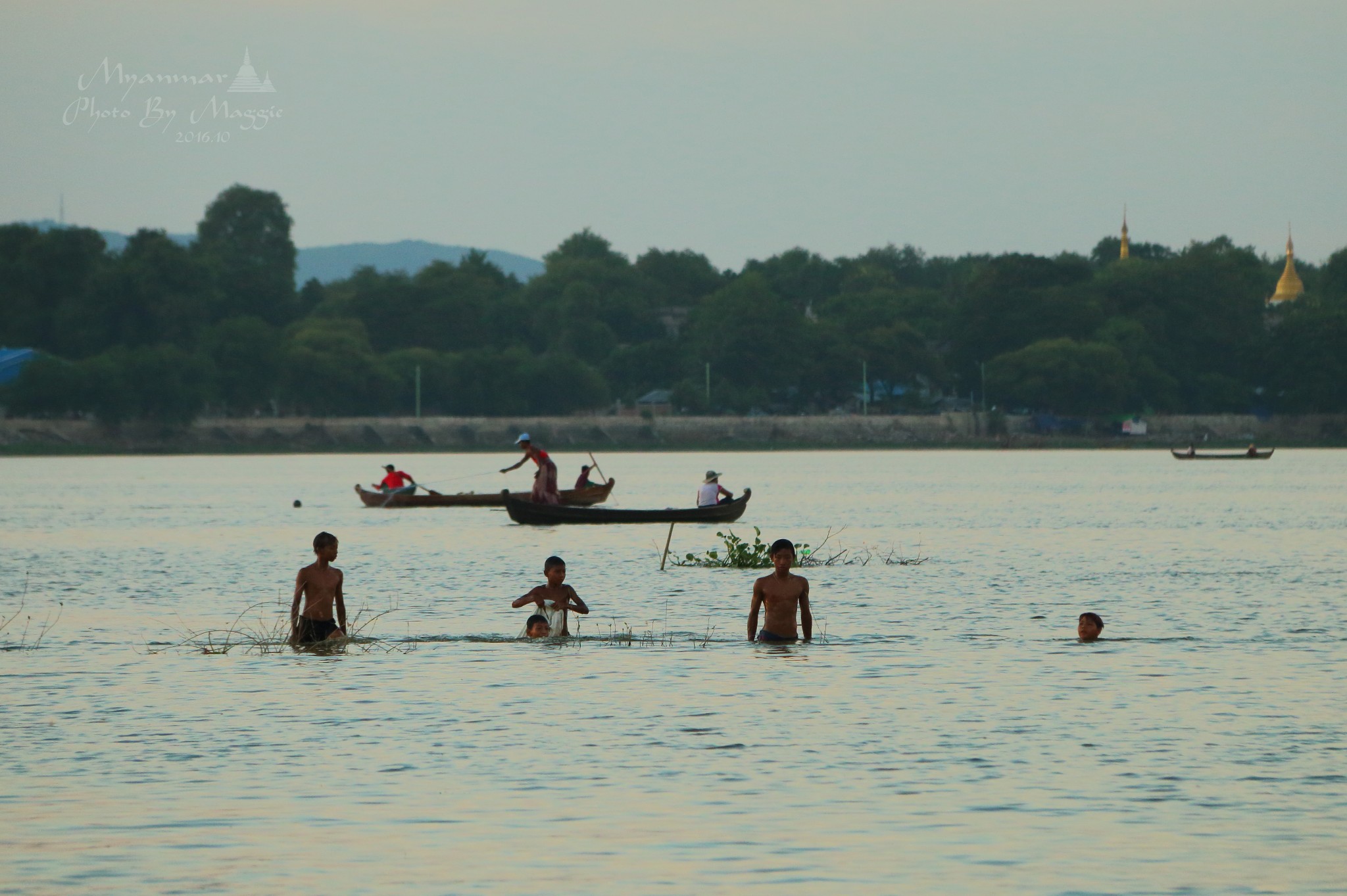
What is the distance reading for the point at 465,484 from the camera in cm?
9381

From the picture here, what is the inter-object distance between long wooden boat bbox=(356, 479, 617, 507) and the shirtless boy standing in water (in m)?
23.5

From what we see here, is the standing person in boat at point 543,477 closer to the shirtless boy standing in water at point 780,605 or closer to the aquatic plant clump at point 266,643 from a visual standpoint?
the aquatic plant clump at point 266,643

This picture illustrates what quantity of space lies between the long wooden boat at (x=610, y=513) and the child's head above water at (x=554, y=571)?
16.6m

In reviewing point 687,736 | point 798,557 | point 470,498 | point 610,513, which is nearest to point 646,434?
point 470,498

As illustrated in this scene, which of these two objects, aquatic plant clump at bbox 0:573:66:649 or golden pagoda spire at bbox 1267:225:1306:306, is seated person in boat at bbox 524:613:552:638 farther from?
golden pagoda spire at bbox 1267:225:1306:306

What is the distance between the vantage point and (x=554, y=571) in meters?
20.7

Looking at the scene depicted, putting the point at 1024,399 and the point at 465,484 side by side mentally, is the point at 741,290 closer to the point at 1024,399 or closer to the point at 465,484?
the point at 1024,399

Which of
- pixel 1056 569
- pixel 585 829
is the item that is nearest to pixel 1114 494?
pixel 1056 569

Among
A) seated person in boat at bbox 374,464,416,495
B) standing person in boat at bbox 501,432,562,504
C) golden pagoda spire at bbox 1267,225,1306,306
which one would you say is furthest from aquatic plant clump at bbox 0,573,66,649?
golden pagoda spire at bbox 1267,225,1306,306

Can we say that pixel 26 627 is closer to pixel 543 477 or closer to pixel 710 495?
pixel 543 477

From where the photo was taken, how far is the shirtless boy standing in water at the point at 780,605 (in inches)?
787

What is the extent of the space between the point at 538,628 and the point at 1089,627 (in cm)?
644

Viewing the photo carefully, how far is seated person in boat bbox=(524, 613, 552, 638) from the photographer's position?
21.8 m

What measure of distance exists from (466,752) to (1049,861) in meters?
5.35
